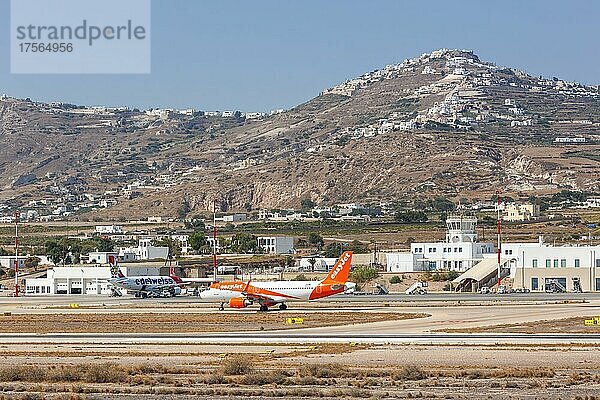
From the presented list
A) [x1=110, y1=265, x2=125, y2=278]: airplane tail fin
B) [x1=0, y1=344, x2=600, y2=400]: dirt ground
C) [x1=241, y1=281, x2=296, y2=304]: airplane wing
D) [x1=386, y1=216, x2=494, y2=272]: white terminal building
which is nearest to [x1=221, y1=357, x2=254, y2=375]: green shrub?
[x1=0, y1=344, x2=600, y2=400]: dirt ground

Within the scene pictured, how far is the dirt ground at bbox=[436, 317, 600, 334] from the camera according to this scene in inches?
2343

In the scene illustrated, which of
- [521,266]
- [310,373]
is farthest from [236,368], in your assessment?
[521,266]

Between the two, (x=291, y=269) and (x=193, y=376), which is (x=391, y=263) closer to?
(x=291, y=269)

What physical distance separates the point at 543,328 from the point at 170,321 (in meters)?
24.0

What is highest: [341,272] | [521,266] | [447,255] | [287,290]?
[447,255]

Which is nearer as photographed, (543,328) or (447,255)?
(543,328)

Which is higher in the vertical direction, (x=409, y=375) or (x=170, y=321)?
(x=409, y=375)

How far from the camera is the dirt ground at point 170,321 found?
65.6 metres

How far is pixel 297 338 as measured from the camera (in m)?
55.9

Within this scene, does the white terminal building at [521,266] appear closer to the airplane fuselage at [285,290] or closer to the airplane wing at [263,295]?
the airplane fuselage at [285,290]

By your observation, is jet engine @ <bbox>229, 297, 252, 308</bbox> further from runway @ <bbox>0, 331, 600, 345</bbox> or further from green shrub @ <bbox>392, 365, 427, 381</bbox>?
green shrub @ <bbox>392, 365, 427, 381</bbox>

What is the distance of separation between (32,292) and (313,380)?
99825mm

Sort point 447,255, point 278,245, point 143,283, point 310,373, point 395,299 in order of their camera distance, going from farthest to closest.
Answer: point 278,245 → point 447,255 → point 143,283 → point 395,299 → point 310,373

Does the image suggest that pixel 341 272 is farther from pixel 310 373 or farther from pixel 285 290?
pixel 310 373
